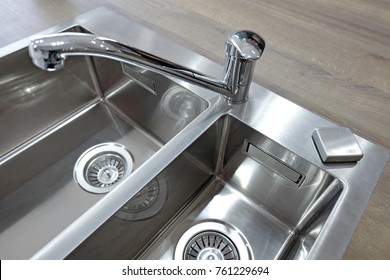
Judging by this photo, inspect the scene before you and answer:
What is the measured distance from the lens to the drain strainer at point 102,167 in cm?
77

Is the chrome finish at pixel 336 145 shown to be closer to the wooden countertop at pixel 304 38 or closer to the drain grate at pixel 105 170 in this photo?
the wooden countertop at pixel 304 38

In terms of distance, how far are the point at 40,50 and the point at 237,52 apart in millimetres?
326

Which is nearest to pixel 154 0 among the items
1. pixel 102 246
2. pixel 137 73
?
pixel 137 73

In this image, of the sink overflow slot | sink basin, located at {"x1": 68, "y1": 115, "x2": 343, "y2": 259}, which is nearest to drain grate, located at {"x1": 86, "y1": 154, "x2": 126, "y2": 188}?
sink basin, located at {"x1": 68, "y1": 115, "x2": 343, "y2": 259}

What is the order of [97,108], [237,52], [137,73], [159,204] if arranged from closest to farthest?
[237,52] < [159,204] < [137,73] < [97,108]

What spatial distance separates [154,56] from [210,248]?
445mm

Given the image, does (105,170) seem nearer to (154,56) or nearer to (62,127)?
(62,127)

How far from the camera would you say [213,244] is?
65 centimetres

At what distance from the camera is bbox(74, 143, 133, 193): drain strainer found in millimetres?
773

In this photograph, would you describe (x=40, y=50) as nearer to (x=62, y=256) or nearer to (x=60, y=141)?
(x=62, y=256)

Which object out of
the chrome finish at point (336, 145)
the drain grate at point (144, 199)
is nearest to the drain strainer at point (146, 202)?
the drain grate at point (144, 199)

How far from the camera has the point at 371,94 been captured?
67 cm

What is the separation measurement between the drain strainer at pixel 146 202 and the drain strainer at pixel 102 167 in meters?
0.20

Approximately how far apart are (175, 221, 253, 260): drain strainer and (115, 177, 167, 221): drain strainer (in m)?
0.11
